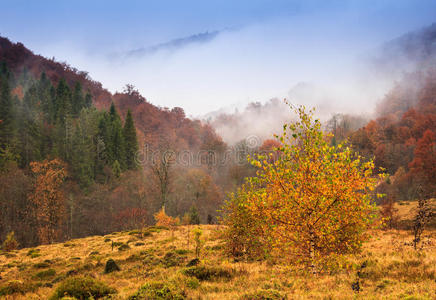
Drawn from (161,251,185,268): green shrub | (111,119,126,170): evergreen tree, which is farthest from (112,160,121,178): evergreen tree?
(161,251,185,268): green shrub

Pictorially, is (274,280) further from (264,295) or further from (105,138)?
(105,138)

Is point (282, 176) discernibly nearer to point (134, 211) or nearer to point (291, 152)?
point (291, 152)

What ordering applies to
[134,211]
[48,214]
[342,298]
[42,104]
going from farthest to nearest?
[42,104] → [134,211] → [48,214] → [342,298]

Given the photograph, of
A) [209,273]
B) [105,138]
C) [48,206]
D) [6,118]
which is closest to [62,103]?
[6,118]

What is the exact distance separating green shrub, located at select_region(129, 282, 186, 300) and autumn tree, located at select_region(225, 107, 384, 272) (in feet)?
12.9

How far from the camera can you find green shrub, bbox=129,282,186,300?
29.1 feet

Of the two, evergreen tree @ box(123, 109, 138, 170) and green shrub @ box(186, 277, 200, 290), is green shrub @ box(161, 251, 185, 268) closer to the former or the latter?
green shrub @ box(186, 277, 200, 290)

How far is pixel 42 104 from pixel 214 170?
6263 cm

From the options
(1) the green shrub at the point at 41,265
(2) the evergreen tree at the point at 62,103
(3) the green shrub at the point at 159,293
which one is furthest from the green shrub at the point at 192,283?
(2) the evergreen tree at the point at 62,103

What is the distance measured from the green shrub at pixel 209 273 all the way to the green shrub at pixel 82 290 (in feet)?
11.8

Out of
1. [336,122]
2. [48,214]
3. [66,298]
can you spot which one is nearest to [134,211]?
[48,214]

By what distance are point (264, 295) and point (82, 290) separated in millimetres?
8245

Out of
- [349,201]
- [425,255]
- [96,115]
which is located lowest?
[425,255]

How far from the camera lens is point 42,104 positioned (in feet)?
259
